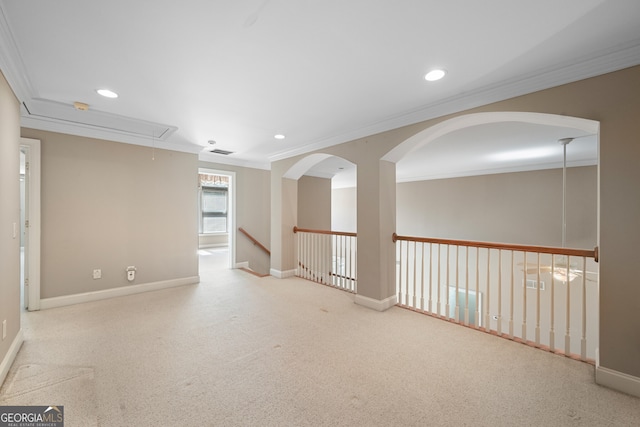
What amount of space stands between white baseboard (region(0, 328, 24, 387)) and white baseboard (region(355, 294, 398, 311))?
3.25 meters

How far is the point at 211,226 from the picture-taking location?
8703 millimetres

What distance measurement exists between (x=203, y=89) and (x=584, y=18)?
9.09 feet

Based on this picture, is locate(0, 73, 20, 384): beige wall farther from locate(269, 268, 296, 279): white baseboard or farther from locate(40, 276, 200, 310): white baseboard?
locate(269, 268, 296, 279): white baseboard

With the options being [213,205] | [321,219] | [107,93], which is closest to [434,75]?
[107,93]

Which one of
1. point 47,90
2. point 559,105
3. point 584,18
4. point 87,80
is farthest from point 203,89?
point 559,105

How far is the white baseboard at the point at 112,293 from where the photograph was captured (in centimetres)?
339

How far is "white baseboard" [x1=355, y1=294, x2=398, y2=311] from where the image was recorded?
339cm

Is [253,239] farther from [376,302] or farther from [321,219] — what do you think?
[376,302]

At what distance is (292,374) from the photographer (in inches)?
80.4

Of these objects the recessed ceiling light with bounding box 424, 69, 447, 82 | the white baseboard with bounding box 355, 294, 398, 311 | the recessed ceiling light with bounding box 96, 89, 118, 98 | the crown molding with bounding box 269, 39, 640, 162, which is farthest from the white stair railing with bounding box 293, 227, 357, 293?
the recessed ceiling light with bounding box 96, 89, 118, 98

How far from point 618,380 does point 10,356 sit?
4.53 meters

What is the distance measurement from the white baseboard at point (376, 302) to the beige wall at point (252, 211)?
120 inches

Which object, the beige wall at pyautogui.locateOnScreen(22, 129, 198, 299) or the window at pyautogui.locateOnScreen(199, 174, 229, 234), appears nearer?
the beige wall at pyautogui.locateOnScreen(22, 129, 198, 299)

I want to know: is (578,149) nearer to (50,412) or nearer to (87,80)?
(87,80)
